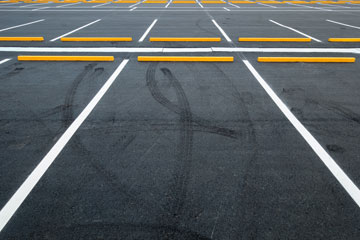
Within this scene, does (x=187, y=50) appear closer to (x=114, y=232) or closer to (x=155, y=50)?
(x=155, y=50)

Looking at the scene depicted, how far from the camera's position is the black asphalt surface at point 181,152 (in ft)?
7.90

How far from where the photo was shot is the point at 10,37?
29.9 feet

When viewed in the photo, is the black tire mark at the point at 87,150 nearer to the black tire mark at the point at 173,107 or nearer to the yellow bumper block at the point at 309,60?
the black tire mark at the point at 173,107

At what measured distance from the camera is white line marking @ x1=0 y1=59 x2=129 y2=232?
2.52 meters

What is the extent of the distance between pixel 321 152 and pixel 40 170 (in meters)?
3.82

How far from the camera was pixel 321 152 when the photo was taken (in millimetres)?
3365

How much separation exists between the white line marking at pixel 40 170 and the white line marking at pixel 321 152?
3.56 meters

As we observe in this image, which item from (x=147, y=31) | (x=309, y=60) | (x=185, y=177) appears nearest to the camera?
(x=185, y=177)

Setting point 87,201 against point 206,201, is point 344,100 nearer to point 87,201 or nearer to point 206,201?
point 206,201

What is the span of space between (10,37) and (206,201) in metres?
10.2

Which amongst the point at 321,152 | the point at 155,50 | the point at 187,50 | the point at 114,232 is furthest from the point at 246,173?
the point at 155,50

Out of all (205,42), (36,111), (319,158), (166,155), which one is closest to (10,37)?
(36,111)

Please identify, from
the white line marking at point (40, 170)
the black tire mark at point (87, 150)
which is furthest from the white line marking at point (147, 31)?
the white line marking at point (40, 170)

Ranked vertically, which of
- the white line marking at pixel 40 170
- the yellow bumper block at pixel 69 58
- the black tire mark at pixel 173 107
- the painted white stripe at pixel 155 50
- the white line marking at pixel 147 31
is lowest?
the white line marking at pixel 40 170
